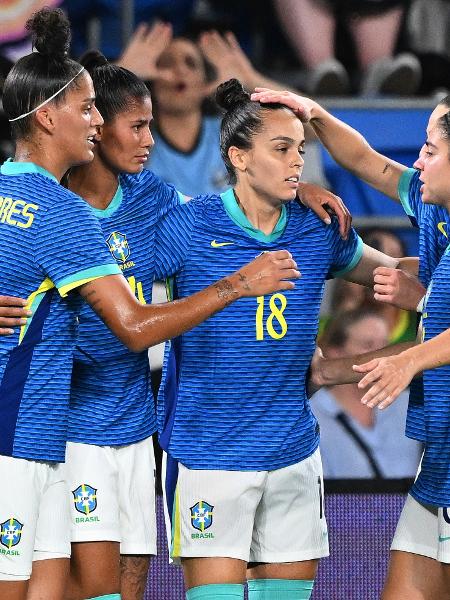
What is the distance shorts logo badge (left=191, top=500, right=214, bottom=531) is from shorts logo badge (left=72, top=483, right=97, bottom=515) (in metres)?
0.26

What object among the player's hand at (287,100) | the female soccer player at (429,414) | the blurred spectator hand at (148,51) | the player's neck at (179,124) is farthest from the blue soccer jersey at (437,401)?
the blurred spectator hand at (148,51)

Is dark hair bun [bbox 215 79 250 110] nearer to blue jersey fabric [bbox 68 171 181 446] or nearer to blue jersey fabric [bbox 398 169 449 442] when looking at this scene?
blue jersey fabric [bbox 68 171 181 446]

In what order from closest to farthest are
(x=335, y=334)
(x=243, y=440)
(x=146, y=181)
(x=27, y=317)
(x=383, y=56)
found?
(x=27, y=317), (x=243, y=440), (x=146, y=181), (x=335, y=334), (x=383, y=56)

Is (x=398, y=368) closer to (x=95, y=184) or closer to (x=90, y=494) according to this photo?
(x=90, y=494)

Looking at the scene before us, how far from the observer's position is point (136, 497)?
10.9ft

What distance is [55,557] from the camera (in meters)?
2.95

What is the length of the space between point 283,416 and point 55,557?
684 millimetres

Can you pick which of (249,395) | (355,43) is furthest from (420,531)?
(355,43)

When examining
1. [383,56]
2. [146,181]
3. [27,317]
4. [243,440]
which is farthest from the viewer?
[383,56]

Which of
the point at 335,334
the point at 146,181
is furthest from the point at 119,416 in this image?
the point at 335,334

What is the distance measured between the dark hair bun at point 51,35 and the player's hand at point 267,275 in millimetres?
688

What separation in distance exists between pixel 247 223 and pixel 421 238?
0.49 metres

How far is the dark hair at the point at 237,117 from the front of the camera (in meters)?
→ 3.27

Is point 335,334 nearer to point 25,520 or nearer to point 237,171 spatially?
point 237,171
